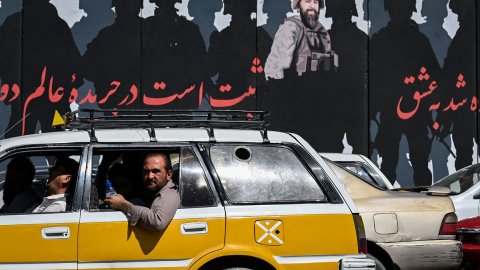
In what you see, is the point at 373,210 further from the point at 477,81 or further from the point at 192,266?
the point at 477,81

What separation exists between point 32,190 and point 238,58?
895 centimetres

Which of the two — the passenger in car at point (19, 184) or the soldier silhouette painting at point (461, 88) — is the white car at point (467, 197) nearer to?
the soldier silhouette painting at point (461, 88)

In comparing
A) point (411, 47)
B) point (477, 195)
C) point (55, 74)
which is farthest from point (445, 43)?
point (55, 74)

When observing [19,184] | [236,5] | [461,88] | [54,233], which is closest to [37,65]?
[236,5]

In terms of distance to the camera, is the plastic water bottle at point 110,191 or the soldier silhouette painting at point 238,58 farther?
the soldier silhouette painting at point 238,58

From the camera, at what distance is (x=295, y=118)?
14484mm

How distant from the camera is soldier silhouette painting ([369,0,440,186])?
14.9m

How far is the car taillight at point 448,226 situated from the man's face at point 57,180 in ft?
10.7

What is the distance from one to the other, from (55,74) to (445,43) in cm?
728

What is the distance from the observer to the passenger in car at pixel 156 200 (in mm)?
4879

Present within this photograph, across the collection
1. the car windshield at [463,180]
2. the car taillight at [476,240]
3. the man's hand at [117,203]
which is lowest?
the car taillight at [476,240]

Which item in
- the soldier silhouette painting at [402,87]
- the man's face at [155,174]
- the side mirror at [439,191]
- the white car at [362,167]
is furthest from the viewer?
the soldier silhouette painting at [402,87]

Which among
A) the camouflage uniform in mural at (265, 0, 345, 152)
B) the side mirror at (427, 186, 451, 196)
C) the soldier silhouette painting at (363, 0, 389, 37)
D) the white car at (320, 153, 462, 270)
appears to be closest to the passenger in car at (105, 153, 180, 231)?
the white car at (320, 153, 462, 270)

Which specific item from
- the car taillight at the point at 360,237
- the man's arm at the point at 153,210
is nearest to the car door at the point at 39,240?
the man's arm at the point at 153,210
